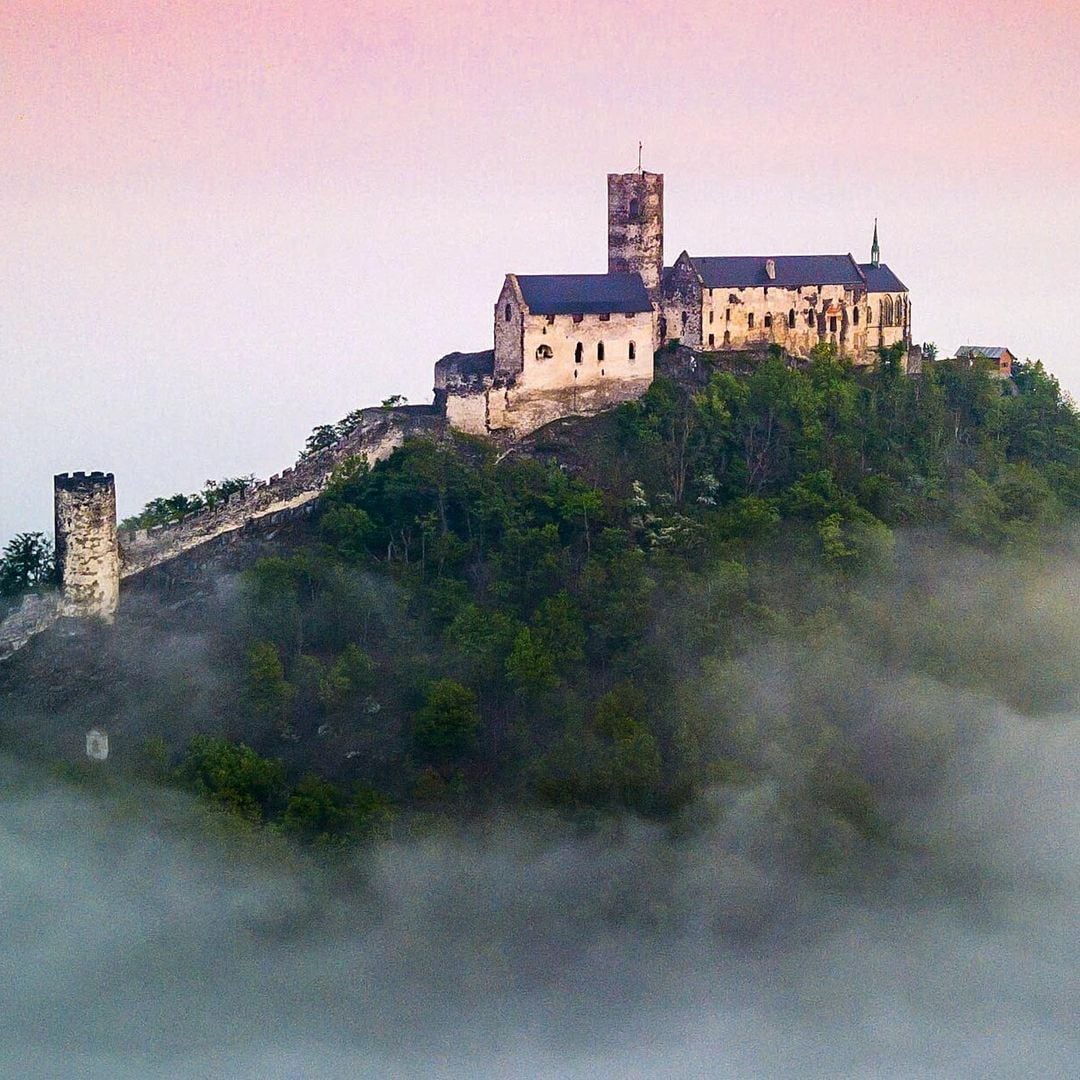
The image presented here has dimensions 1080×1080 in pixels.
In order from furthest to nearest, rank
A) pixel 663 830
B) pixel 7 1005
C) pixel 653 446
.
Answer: pixel 653 446, pixel 663 830, pixel 7 1005

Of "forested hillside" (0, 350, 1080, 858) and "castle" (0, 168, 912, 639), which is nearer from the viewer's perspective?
"forested hillside" (0, 350, 1080, 858)

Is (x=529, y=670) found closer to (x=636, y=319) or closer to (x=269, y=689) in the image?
(x=269, y=689)

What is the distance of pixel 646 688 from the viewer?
68000 mm

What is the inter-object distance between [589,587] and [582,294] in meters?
9.35

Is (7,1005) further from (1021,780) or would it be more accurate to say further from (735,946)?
(1021,780)

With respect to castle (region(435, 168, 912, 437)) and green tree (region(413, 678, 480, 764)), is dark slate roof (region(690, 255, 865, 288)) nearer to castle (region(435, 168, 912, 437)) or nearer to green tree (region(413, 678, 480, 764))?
castle (region(435, 168, 912, 437))

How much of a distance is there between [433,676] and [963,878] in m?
14.2

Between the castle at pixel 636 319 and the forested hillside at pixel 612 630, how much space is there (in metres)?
1.05

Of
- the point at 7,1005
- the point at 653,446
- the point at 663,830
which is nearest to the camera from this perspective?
the point at 7,1005

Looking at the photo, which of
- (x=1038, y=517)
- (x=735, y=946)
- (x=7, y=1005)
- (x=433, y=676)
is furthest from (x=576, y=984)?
(x=1038, y=517)

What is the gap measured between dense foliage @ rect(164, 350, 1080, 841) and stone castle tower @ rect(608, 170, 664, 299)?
3651mm

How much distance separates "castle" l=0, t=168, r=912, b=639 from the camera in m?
66.9

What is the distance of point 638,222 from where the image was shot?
75.6 metres

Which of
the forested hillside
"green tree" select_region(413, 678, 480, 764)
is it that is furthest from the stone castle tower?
"green tree" select_region(413, 678, 480, 764)
